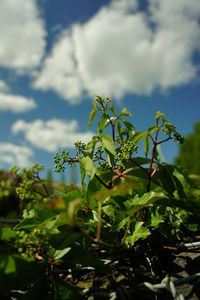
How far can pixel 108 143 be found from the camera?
3.81 feet

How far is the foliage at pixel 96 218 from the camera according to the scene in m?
0.80

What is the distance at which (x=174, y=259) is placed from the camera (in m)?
1.03

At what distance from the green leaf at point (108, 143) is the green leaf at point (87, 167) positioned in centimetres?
7

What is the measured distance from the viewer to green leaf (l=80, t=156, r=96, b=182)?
1049 millimetres

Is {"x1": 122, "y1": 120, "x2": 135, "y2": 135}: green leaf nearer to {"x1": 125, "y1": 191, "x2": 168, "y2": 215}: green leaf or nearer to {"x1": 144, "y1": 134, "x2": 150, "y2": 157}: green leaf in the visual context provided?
{"x1": 144, "y1": 134, "x2": 150, "y2": 157}: green leaf

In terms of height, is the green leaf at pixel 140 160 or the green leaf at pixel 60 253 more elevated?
the green leaf at pixel 140 160

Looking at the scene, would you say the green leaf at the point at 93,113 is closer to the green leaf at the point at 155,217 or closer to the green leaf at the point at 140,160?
the green leaf at the point at 140,160

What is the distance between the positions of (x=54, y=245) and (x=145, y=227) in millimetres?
233

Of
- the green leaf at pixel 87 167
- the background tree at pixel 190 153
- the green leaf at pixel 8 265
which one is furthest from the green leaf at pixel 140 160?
the background tree at pixel 190 153

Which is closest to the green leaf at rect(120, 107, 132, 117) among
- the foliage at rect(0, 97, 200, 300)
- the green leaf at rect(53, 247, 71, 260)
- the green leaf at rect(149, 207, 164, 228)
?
the foliage at rect(0, 97, 200, 300)

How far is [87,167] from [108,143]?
124mm

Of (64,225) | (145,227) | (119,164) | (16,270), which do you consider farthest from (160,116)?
(16,270)

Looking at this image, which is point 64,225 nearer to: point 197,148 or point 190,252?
point 190,252

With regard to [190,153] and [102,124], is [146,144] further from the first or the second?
[190,153]
